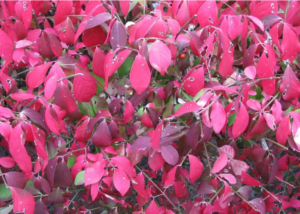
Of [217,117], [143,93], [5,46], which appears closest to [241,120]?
[217,117]

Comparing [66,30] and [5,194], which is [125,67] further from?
[5,194]

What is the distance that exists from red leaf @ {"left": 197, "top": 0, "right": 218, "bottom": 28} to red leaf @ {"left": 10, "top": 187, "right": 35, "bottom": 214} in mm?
660

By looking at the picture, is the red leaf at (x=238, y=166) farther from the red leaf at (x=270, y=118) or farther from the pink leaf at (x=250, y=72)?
the pink leaf at (x=250, y=72)

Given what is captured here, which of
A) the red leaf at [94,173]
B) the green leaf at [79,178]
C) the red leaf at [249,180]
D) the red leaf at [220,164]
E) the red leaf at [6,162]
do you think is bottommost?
the red leaf at [249,180]

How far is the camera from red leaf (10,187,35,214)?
2.48 ft

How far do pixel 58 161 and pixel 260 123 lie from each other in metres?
0.59

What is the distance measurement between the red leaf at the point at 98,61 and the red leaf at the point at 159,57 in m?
0.17

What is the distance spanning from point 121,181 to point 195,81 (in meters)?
0.33

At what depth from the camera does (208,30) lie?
2.85 feet

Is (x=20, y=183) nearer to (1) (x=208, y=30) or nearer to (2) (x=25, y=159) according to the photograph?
(2) (x=25, y=159)

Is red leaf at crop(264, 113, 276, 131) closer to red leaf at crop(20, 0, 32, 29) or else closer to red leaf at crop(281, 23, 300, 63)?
red leaf at crop(281, 23, 300, 63)

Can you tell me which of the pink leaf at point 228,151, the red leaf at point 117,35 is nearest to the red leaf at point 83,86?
the red leaf at point 117,35

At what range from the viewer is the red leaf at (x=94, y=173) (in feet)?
2.60

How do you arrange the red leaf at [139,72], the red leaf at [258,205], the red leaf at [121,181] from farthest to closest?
1. the red leaf at [258,205]
2. the red leaf at [121,181]
3. the red leaf at [139,72]
